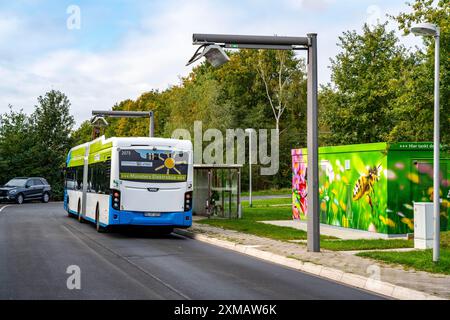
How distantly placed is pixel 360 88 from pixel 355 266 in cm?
2678

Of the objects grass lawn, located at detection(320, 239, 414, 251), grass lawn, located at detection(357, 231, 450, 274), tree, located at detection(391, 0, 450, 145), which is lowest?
grass lawn, located at detection(320, 239, 414, 251)

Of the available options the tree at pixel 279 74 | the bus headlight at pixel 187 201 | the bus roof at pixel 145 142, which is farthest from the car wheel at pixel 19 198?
the tree at pixel 279 74

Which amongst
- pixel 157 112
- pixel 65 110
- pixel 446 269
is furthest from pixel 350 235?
pixel 157 112

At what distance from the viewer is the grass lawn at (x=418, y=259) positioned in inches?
469

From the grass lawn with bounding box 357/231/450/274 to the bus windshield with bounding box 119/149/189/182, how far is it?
684 centimetres

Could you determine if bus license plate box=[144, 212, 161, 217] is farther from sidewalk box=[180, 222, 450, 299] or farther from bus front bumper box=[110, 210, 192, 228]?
sidewalk box=[180, 222, 450, 299]

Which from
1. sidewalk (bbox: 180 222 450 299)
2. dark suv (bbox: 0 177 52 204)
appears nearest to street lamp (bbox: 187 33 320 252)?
sidewalk (bbox: 180 222 450 299)

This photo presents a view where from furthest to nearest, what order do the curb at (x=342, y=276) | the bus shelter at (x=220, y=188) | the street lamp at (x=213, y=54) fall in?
the bus shelter at (x=220, y=188)
the street lamp at (x=213, y=54)
the curb at (x=342, y=276)

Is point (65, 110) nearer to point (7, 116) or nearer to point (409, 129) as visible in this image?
point (7, 116)

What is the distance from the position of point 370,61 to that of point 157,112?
41525mm

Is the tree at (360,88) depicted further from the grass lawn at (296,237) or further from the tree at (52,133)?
the tree at (52,133)

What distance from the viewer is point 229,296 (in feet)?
29.8

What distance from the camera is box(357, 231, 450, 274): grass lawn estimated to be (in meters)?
11.9

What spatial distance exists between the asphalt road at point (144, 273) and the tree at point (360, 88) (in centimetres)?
2173
